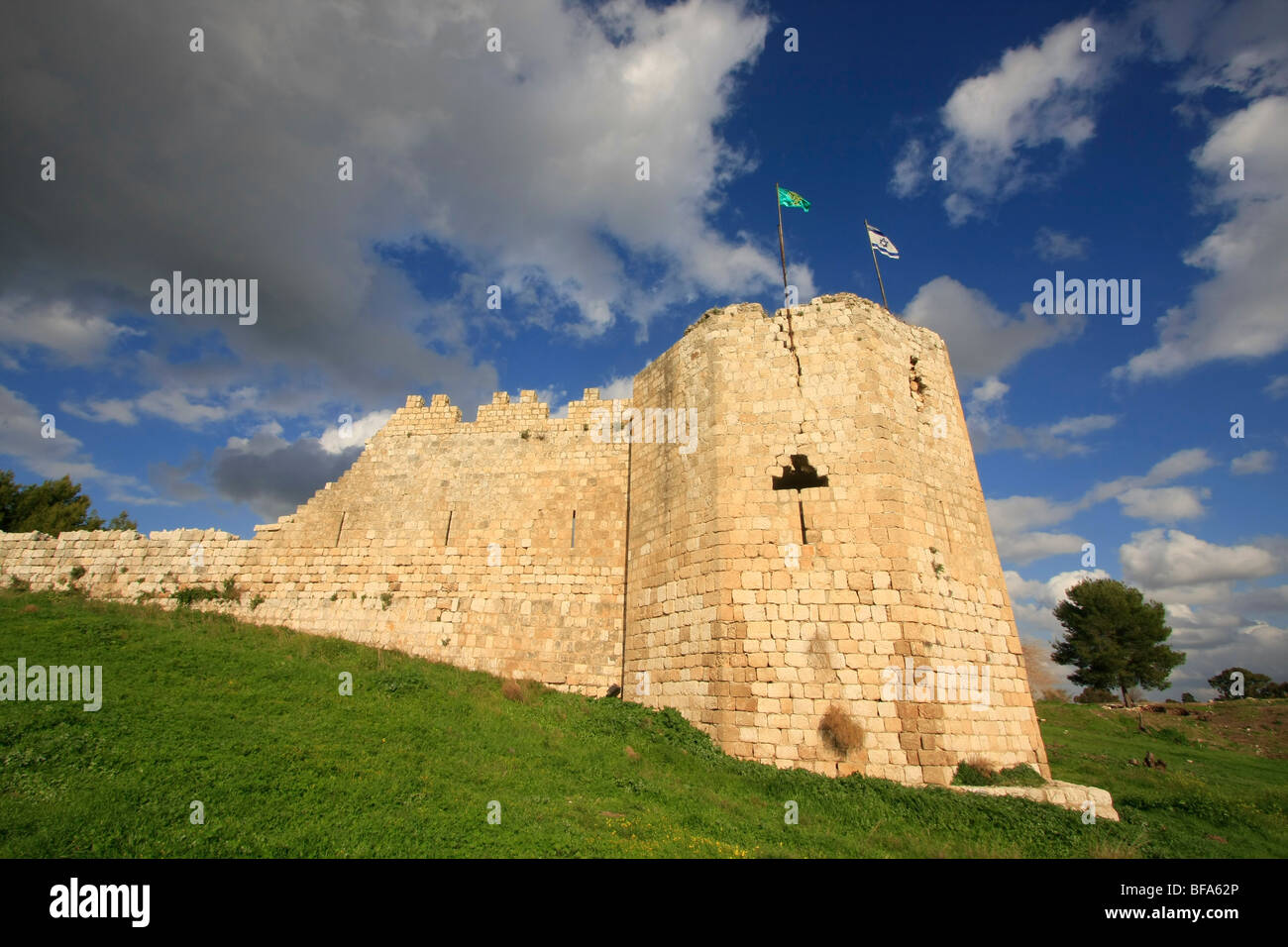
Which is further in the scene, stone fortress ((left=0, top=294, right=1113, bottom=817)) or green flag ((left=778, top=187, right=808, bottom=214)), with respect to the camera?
green flag ((left=778, top=187, right=808, bottom=214))

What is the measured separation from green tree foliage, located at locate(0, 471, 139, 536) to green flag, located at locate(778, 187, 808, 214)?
85.5 feet

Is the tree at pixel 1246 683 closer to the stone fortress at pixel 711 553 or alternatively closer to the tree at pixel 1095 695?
the tree at pixel 1095 695

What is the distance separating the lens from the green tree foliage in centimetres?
2314

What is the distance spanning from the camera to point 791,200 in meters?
15.6

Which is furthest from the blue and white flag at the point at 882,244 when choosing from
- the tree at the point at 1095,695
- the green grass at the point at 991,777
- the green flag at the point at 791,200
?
the tree at the point at 1095,695

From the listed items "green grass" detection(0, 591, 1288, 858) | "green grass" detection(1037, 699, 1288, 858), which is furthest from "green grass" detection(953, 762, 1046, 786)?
"green grass" detection(1037, 699, 1288, 858)

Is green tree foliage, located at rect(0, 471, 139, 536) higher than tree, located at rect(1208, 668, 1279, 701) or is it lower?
higher

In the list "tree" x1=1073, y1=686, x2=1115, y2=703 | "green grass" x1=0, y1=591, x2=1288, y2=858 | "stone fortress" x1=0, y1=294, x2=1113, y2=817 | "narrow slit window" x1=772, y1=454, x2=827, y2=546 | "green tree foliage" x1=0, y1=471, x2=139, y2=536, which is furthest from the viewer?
"tree" x1=1073, y1=686, x2=1115, y2=703

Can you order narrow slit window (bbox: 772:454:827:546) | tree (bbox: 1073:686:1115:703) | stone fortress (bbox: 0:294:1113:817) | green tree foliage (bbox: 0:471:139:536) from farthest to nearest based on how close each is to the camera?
tree (bbox: 1073:686:1115:703) → green tree foliage (bbox: 0:471:139:536) → narrow slit window (bbox: 772:454:827:546) → stone fortress (bbox: 0:294:1113:817)

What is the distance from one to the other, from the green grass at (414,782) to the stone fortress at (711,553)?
1.04 m

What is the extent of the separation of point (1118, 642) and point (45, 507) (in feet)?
171

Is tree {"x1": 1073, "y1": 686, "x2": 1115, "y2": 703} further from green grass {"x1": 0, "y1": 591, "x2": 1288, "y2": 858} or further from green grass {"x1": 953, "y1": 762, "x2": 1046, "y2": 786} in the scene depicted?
green grass {"x1": 953, "y1": 762, "x2": 1046, "y2": 786}
